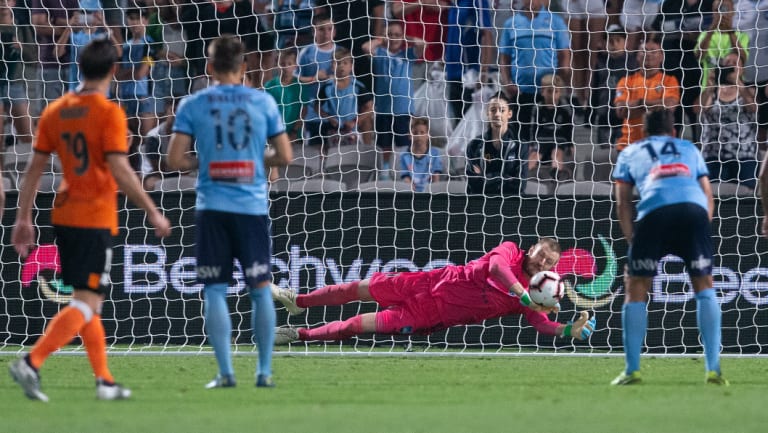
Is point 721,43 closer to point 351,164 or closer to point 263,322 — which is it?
point 351,164

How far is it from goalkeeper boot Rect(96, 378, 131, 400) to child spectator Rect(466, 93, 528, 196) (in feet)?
17.2

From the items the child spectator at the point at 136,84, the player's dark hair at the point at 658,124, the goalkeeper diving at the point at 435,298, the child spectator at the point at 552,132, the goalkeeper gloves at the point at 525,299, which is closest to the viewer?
the player's dark hair at the point at 658,124

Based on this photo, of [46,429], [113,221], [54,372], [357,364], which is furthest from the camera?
[357,364]

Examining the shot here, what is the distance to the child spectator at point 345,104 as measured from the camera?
1179 cm

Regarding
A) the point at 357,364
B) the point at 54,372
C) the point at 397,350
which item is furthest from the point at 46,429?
the point at 397,350

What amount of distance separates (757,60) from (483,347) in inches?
164

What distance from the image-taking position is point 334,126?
1193cm

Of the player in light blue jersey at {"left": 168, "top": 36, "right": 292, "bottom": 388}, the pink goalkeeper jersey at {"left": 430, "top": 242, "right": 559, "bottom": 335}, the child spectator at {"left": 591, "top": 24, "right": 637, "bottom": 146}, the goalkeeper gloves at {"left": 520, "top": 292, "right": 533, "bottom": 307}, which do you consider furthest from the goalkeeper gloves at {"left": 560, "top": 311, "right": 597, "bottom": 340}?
the player in light blue jersey at {"left": 168, "top": 36, "right": 292, "bottom": 388}

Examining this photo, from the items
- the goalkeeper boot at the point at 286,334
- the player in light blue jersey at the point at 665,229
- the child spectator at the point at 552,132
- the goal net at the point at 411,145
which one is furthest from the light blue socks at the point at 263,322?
the child spectator at the point at 552,132

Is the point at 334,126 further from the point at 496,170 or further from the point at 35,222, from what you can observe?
the point at 35,222

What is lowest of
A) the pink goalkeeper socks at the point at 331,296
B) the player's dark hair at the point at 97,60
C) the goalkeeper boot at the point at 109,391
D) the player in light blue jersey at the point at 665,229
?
the goalkeeper boot at the point at 109,391

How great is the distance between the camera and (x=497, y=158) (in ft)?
36.7

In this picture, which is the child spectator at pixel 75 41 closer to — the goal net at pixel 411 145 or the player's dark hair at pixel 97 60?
the goal net at pixel 411 145

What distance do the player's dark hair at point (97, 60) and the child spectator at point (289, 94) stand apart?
5398 mm
